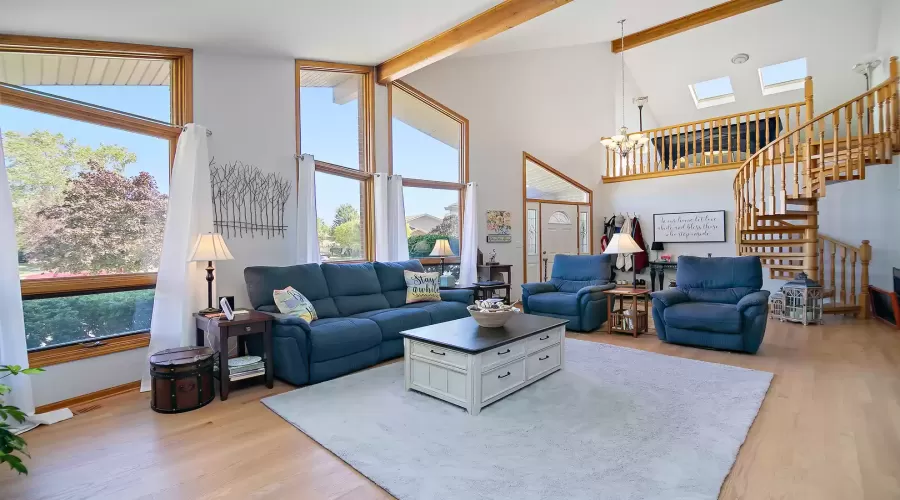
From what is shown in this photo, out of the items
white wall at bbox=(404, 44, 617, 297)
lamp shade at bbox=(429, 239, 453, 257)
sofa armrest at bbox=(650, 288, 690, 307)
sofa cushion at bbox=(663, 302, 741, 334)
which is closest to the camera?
sofa cushion at bbox=(663, 302, 741, 334)

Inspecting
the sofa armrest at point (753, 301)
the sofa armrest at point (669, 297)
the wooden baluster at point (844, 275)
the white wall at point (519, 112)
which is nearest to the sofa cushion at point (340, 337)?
the sofa armrest at point (669, 297)

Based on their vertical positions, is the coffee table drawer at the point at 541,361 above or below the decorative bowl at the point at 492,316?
below

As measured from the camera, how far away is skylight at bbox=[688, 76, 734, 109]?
8.72 meters

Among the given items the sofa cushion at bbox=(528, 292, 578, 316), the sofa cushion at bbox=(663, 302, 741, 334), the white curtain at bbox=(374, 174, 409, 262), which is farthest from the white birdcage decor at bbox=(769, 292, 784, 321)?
the white curtain at bbox=(374, 174, 409, 262)

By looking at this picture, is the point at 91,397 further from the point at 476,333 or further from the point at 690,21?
the point at 690,21

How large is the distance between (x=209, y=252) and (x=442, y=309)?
2261mm

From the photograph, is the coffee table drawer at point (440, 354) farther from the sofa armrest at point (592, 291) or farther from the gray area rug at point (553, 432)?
the sofa armrest at point (592, 291)

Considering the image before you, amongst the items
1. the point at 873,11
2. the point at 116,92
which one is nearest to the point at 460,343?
the point at 116,92

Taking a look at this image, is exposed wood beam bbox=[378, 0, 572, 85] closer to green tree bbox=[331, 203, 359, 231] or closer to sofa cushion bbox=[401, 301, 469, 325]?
green tree bbox=[331, 203, 359, 231]

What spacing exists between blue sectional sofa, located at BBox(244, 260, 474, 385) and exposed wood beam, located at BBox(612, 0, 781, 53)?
6586 millimetres

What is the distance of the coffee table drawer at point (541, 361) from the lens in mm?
3346

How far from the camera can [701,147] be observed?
8.43m

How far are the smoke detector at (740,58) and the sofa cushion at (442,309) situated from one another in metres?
7.18

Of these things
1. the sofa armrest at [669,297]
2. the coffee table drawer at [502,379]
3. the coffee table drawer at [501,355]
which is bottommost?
the coffee table drawer at [502,379]
